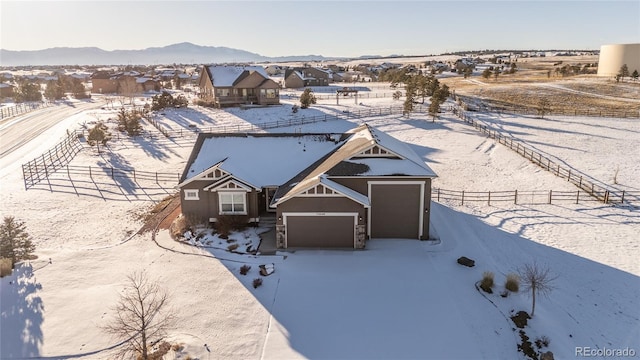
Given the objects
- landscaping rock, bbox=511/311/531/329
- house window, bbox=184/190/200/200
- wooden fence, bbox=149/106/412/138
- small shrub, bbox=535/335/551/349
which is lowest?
small shrub, bbox=535/335/551/349

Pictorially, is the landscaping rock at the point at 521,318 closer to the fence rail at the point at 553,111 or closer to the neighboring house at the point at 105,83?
the fence rail at the point at 553,111

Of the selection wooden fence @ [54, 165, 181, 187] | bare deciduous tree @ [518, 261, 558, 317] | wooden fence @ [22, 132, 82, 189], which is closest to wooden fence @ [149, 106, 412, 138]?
wooden fence @ [22, 132, 82, 189]

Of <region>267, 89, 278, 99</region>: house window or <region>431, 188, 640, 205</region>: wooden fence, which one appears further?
<region>267, 89, 278, 99</region>: house window

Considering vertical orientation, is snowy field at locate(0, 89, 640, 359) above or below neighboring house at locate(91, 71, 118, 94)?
below

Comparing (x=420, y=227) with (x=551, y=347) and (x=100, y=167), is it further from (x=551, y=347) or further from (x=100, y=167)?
(x=100, y=167)

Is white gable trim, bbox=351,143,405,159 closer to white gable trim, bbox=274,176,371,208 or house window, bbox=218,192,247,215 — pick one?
white gable trim, bbox=274,176,371,208

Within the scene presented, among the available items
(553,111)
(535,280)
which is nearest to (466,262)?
(535,280)

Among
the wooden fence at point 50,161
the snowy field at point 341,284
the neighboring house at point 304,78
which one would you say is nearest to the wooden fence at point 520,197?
the snowy field at point 341,284
